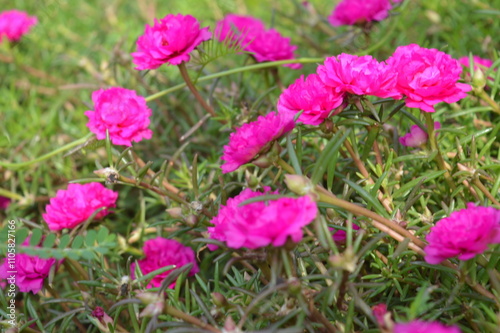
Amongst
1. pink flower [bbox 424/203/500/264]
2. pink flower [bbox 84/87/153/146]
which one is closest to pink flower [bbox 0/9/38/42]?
pink flower [bbox 84/87/153/146]

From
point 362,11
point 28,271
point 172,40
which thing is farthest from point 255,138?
point 362,11

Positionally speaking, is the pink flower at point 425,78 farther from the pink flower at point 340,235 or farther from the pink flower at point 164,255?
the pink flower at point 164,255

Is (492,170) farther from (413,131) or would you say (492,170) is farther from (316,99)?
(316,99)

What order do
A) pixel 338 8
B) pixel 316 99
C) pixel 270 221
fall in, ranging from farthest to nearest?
1. pixel 338 8
2. pixel 316 99
3. pixel 270 221

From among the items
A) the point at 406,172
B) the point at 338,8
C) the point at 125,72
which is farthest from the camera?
the point at 125,72

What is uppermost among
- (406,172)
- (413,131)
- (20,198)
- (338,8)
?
(338,8)

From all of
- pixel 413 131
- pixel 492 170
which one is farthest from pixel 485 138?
pixel 413 131

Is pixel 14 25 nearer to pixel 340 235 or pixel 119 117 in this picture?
pixel 119 117

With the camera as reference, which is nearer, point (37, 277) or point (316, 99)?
point (316, 99)

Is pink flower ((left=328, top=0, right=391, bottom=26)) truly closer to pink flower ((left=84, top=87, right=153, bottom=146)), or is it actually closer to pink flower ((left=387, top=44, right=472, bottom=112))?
pink flower ((left=387, top=44, right=472, bottom=112))

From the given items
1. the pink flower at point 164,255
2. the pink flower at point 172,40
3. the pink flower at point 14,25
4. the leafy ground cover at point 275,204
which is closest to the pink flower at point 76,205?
the leafy ground cover at point 275,204
